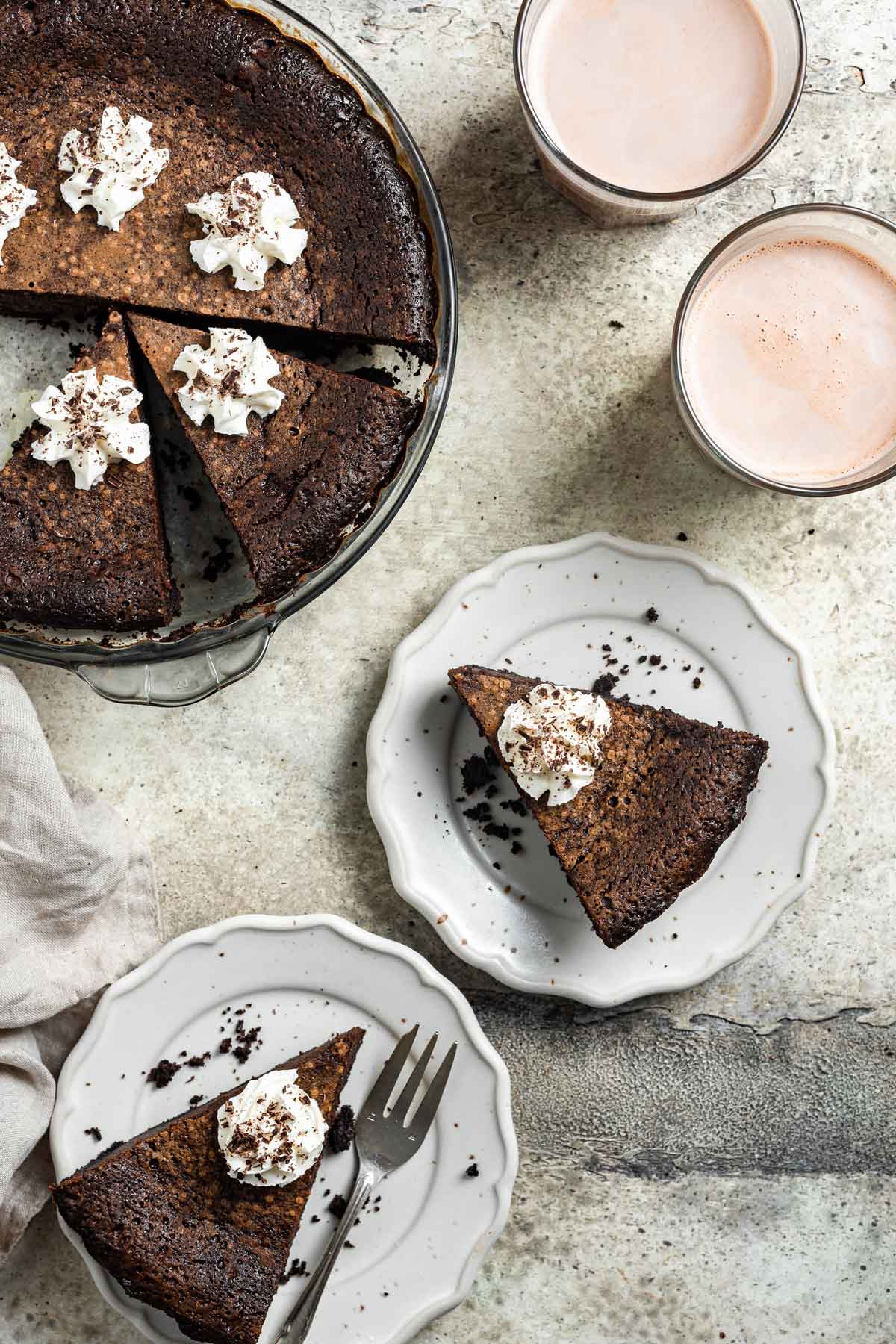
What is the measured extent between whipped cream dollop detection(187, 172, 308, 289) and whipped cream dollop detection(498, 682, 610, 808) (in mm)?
1232

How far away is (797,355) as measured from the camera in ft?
8.25

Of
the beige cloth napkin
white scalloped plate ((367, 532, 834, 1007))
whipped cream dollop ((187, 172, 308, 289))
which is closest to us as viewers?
whipped cream dollop ((187, 172, 308, 289))

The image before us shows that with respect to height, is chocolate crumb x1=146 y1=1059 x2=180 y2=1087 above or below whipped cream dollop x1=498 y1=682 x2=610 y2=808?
below

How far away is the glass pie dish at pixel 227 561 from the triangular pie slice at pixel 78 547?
0.08 m

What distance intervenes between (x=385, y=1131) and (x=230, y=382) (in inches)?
75.4

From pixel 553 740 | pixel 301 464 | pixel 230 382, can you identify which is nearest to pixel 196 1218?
pixel 553 740

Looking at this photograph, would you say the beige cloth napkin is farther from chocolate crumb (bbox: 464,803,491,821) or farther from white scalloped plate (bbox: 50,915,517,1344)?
chocolate crumb (bbox: 464,803,491,821)

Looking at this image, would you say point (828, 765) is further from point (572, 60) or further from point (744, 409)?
point (572, 60)

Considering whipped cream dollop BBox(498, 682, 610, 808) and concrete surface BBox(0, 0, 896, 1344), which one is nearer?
whipped cream dollop BBox(498, 682, 610, 808)

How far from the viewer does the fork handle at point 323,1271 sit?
260cm

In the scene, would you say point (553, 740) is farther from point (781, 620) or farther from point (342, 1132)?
point (342, 1132)

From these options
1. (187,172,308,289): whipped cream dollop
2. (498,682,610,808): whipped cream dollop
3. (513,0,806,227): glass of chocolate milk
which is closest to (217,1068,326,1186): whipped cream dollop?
(498,682,610,808): whipped cream dollop

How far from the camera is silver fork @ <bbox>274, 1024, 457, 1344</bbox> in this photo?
2.65m

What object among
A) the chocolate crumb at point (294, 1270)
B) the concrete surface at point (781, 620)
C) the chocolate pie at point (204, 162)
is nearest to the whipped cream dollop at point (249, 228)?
the chocolate pie at point (204, 162)
